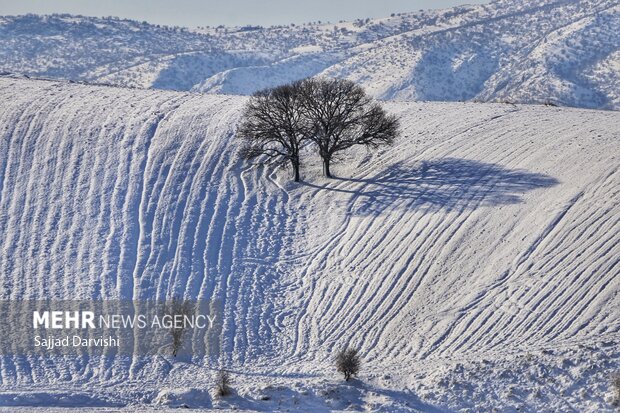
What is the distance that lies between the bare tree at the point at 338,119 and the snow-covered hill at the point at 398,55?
8001 cm

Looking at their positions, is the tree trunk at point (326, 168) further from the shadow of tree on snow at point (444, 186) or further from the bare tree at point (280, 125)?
the bare tree at point (280, 125)

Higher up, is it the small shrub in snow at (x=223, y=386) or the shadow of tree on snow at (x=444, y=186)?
the shadow of tree on snow at (x=444, y=186)

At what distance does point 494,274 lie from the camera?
3138 cm

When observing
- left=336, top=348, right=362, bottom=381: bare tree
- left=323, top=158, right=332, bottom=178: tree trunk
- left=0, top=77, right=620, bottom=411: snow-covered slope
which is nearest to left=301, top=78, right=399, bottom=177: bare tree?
left=323, top=158, right=332, bottom=178: tree trunk

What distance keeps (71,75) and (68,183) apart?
416 feet

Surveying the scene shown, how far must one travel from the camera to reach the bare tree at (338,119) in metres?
41.6

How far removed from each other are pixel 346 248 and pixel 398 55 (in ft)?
381

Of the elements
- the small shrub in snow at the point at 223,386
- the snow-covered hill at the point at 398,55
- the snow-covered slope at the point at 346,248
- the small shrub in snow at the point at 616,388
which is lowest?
the small shrub in snow at the point at 616,388

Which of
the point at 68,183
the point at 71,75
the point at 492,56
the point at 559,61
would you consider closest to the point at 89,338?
the point at 68,183

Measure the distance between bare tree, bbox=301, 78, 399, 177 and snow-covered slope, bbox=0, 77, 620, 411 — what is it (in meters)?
1.42

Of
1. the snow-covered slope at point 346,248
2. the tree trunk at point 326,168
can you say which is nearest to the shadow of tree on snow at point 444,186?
the snow-covered slope at point 346,248

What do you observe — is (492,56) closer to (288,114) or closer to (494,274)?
(288,114)

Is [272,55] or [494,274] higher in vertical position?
[272,55]

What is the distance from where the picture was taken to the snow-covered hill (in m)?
134
